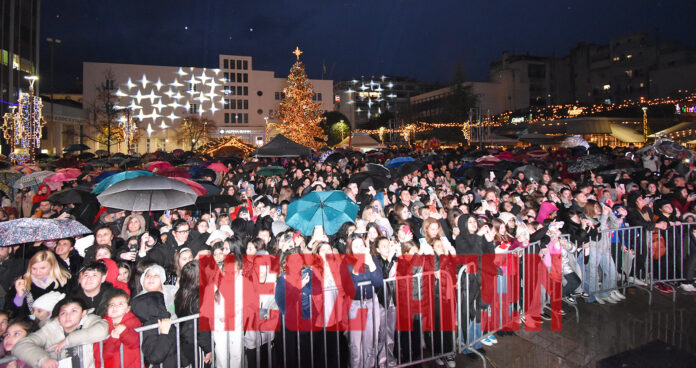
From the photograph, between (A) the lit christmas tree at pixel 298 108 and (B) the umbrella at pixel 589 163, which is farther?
(A) the lit christmas tree at pixel 298 108

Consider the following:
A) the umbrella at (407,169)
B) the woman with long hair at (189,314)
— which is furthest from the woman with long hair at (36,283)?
the umbrella at (407,169)

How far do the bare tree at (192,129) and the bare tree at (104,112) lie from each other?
7538 mm

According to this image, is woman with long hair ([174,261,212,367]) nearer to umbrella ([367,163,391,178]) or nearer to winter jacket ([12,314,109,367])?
winter jacket ([12,314,109,367])

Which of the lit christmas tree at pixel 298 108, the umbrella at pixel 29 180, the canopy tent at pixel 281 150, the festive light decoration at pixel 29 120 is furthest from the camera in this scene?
the lit christmas tree at pixel 298 108

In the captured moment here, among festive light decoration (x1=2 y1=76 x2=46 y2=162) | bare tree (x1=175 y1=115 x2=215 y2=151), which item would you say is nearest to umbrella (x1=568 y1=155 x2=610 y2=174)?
festive light decoration (x1=2 y1=76 x2=46 y2=162)

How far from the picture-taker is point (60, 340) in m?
3.31

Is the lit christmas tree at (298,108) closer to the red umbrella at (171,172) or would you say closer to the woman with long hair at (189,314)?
the red umbrella at (171,172)

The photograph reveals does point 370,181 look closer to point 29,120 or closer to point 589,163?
point 589,163

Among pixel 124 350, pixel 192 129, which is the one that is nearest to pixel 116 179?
pixel 124 350

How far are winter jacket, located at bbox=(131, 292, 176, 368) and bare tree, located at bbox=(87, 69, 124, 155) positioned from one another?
140ft

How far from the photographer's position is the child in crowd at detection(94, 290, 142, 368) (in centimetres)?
336

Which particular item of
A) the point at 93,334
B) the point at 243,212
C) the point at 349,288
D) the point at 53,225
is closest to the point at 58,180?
A: the point at 243,212

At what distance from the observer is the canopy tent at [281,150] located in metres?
16.1

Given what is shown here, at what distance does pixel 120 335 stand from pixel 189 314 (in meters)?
0.78
